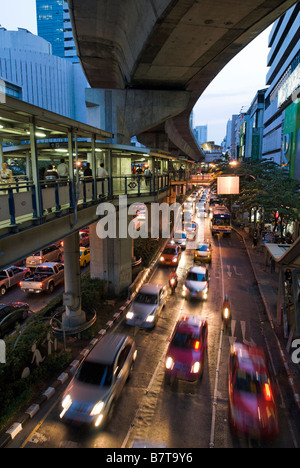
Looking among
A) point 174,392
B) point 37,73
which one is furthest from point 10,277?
point 37,73

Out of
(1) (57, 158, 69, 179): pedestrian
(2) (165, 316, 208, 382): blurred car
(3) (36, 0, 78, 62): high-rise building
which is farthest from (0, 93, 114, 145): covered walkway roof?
(3) (36, 0, 78, 62): high-rise building

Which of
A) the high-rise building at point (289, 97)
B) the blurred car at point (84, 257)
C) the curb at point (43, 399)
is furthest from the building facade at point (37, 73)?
the curb at point (43, 399)

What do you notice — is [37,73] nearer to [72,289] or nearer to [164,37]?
[164,37]

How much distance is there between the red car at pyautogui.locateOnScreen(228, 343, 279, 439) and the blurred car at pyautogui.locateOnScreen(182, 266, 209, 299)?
26.3 feet

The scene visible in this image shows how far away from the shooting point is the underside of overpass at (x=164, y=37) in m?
10.8

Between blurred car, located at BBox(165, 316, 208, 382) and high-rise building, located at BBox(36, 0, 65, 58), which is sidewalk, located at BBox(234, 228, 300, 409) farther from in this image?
high-rise building, located at BBox(36, 0, 65, 58)

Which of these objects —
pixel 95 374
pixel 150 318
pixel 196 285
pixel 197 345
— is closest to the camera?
pixel 95 374

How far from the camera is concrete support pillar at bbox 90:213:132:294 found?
742 inches

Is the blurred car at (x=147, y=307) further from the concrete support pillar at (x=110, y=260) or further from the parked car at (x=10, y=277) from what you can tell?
the parked car at (x=10, y=277)

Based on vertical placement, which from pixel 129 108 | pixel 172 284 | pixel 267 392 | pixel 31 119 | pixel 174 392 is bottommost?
pixel 174 392

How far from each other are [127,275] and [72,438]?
11845 millimetres

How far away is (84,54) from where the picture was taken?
17906 mm

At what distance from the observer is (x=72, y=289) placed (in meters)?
14.7

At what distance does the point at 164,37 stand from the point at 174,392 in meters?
13.3
